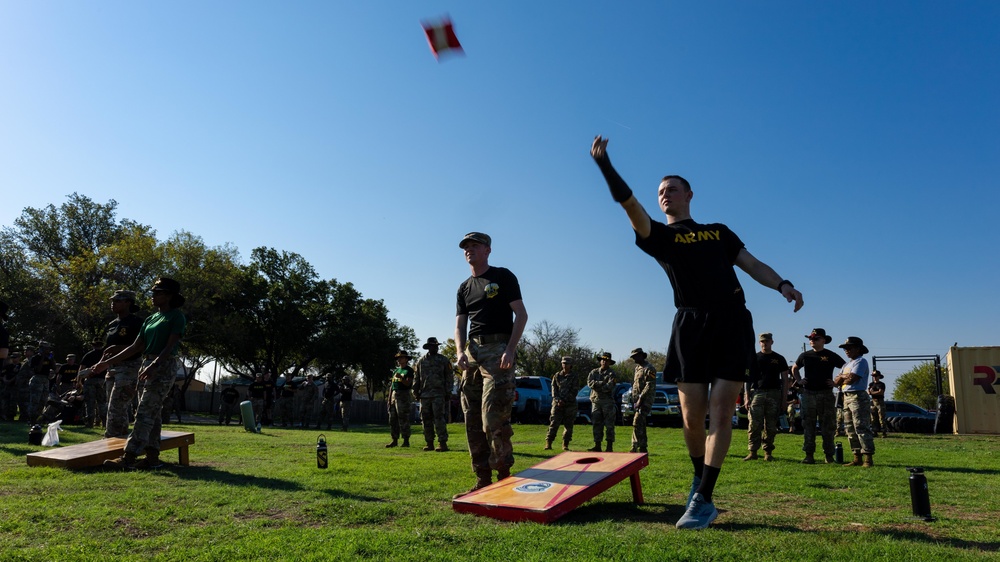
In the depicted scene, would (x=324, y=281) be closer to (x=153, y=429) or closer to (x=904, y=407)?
(x=904, y=407)

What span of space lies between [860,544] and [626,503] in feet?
6.58

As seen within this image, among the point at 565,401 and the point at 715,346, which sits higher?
the point at 715,346

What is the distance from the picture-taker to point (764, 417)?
10727mm

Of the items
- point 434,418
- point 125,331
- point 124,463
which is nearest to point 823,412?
point 434,418

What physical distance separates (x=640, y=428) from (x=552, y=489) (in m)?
6.92

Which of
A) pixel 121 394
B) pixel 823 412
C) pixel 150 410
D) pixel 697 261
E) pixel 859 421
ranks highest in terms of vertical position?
pixel 697 261

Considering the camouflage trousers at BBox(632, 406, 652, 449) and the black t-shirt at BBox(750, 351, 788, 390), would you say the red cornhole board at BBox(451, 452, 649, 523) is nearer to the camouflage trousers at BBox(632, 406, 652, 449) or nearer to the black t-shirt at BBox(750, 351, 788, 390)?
the camouflage trousers at BBox(632, 406, 652, 449)

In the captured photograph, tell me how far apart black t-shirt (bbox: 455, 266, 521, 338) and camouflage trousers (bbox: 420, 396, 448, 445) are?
6.70 m

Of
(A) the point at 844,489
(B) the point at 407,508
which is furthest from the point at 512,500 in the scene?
(A) the point at 844,489

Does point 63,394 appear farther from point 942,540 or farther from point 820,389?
point 942,540

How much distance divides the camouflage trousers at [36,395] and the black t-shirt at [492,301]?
567 inches

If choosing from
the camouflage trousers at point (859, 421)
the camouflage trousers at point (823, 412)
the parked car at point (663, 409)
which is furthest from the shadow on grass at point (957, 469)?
the parked car at point (663, 409)

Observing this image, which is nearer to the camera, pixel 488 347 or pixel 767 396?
pixel 488 347

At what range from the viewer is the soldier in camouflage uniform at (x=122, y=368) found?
7715 millimetres
